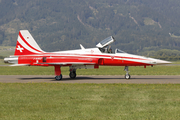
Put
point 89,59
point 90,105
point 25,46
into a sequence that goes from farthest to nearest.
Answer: point 25,46
point 89,59
point 90,105

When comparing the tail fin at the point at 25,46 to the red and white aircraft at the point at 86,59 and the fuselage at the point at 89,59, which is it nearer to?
the red and white aircraft at the point at 86,59

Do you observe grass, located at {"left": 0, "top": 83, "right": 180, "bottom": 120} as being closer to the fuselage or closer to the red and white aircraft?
the red and white aircraft

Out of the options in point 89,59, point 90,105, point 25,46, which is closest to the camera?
point 90,105

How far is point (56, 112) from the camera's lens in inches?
418

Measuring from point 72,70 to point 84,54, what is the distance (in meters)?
2.47

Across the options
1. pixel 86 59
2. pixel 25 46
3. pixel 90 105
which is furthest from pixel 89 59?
pixel 90 105

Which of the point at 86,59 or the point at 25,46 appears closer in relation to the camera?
the point at 86,59

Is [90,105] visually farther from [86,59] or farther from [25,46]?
[25,46]

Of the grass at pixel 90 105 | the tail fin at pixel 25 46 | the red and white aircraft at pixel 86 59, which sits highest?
the tail fin at pixel 25 46

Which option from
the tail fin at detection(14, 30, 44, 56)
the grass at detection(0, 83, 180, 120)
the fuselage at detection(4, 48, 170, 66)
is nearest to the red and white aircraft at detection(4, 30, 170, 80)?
the fuselage at detection(4, 48, 170, 66)

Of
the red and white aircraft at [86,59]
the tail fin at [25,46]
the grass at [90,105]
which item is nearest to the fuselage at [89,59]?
the red and white aircraft at [86,59]

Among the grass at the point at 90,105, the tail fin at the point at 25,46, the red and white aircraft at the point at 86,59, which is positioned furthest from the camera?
the tail fin at the point at 25,46

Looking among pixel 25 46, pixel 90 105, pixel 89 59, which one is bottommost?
pixel 90 105

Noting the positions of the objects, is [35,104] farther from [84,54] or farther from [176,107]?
[84,54]
